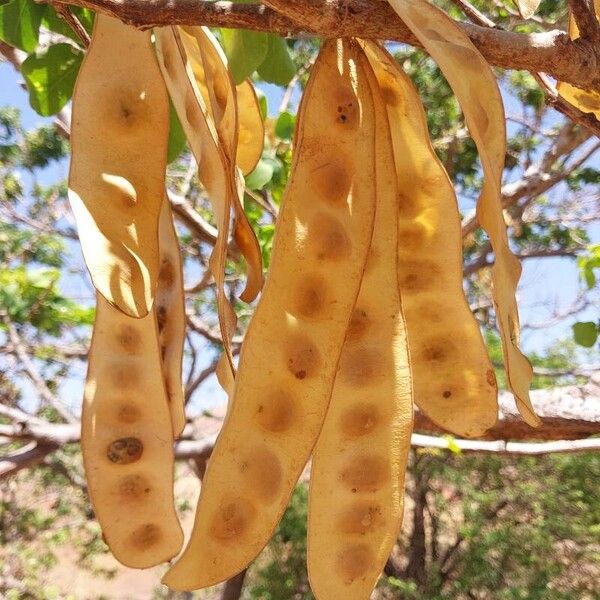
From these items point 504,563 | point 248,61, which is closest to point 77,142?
point 248,61

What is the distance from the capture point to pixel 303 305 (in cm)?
84

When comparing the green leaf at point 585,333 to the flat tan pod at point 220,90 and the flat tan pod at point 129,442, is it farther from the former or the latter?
the flat tan pod at point 129,442

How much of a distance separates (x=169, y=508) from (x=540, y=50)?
77 centimetres

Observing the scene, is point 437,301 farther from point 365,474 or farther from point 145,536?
point 145,536

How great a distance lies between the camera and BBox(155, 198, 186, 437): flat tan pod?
1.07 metres

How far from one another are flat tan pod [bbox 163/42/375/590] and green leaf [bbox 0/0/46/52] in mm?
719

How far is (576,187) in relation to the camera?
6477 millimetres

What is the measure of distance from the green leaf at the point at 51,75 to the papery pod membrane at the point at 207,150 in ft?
1.72

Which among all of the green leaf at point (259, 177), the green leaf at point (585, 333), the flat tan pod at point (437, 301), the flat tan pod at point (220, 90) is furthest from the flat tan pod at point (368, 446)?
the green leaf at point (585, 333)

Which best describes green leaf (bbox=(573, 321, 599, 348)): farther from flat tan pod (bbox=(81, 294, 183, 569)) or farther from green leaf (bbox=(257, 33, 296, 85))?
flat tan pod (bbox=(81, 294, 183, 569))

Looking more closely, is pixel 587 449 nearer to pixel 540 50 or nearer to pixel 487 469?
pixel 540 50

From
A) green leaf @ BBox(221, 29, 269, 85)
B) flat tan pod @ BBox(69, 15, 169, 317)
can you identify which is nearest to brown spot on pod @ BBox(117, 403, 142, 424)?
flat tan pod @ BBox(69, 15, 169, 317)

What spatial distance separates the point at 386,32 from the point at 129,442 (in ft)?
2.14

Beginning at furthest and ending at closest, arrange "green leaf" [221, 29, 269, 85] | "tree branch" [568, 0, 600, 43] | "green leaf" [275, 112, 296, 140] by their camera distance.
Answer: "green leaf" [275, 112, 296, 140] → "green leaf" [221, 29, 269, 85] → "tree branch" [568, 0, 600, 43]
